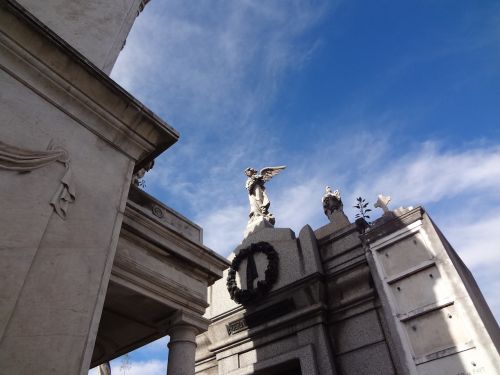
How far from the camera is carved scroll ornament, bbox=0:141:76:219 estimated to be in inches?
167

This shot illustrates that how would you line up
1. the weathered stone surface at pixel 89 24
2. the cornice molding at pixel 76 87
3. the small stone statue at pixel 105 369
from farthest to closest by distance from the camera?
the small stone statue at pixel 105 369 → the weathered stone surface at pixel 89 24 → the cornice molding at pixel 76 87

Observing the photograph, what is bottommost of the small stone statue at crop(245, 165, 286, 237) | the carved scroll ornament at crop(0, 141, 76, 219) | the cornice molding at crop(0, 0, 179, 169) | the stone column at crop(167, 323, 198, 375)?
the stone column at crop(167, 323, 198, 375)

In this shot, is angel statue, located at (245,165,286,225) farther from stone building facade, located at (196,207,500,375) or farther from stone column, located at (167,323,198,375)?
stone column, located at (167,323,198,375)

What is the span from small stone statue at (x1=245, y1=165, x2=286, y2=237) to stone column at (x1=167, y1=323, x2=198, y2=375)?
26.8ft

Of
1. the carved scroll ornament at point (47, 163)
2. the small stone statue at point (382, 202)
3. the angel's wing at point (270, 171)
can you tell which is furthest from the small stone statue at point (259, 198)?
the carved scroll ornament at point (47, 163)

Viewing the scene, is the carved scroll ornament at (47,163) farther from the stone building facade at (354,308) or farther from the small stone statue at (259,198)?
the small stone statue at (259,198)

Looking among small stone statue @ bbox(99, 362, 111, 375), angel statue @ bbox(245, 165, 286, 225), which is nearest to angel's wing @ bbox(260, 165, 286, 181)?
angel statue @ bbox(245, 165, 286, 225)

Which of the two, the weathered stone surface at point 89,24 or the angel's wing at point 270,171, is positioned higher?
the angel's wing at point 270,171

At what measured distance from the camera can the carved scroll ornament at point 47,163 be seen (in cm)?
423

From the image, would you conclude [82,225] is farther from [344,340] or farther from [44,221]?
[344,340]

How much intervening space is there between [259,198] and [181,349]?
32.4 feet

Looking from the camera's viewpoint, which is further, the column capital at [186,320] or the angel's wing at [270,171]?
the angel's wing at [270,171]

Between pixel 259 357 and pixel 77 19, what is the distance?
8912 millimetres

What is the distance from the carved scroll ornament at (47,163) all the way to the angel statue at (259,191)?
1018cm
